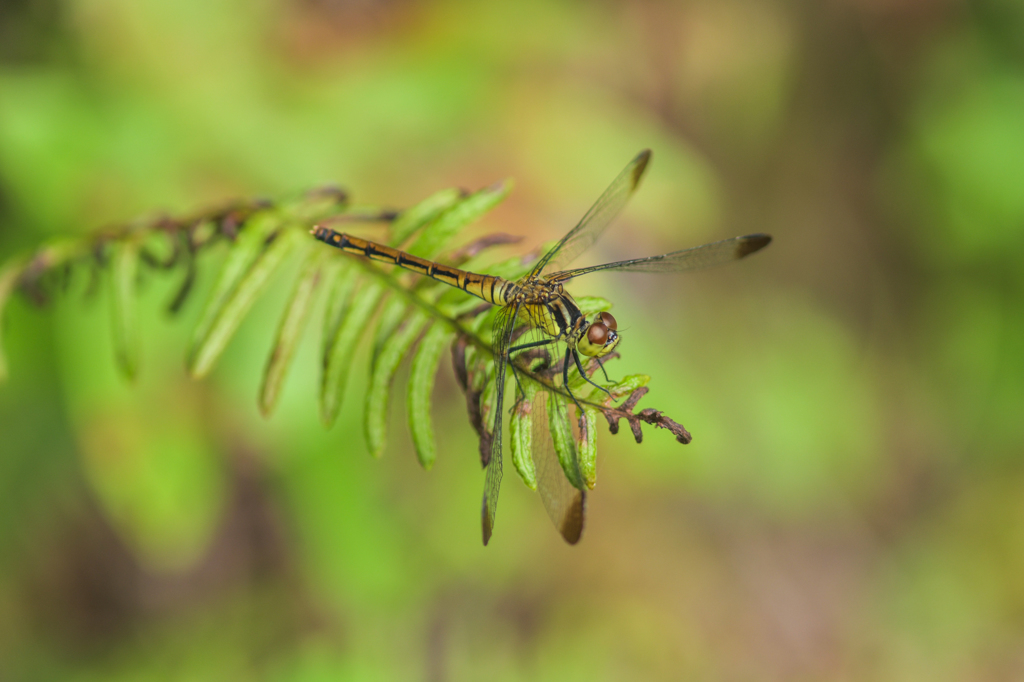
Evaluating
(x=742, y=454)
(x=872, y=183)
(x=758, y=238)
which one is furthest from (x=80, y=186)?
(x=872, y=183)

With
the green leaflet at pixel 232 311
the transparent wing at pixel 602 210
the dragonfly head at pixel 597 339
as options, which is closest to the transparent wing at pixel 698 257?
the transparent wing at pixel 602 210

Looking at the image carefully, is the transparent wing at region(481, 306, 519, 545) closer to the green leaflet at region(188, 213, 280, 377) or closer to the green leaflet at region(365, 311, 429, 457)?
the green leaflet at region(365, 311, 429, 457)

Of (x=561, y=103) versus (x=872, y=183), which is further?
(x=872, y=183)

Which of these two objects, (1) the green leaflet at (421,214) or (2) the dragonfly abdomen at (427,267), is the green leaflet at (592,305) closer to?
(2) the dragonfly abdomen at (427,267)

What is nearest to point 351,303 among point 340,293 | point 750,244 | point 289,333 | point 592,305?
point 340,293

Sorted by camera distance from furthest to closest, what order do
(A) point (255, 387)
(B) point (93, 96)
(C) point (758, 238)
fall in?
(B) point (93, 96), (A) point (255, 387), (C) point (758, 238)

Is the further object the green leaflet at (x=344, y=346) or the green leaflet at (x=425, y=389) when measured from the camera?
the green leaflet at (x=344, y=346)

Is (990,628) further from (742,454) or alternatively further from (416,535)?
(416,535)
